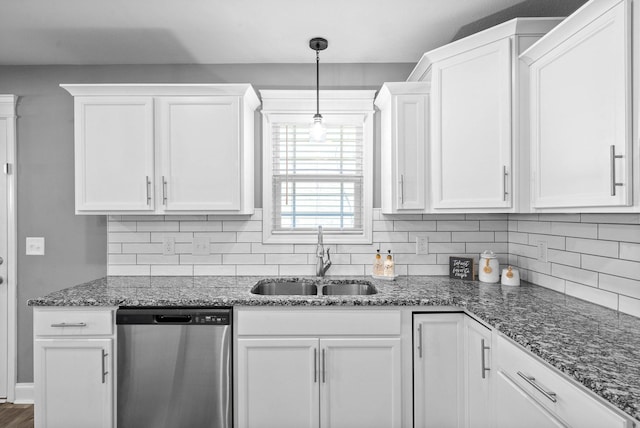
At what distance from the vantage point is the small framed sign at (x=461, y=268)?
2426 mm

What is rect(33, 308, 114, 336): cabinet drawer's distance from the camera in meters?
1.92

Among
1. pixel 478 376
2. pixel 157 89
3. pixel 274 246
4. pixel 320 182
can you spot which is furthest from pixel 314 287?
pixel 157 89

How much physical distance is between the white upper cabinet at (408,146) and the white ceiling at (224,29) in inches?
15.6

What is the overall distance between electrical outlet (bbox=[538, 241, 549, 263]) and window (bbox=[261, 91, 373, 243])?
3.58 feet

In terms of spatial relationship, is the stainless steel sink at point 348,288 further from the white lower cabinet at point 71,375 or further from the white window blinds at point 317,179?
the white lower cabinet at point 71,375

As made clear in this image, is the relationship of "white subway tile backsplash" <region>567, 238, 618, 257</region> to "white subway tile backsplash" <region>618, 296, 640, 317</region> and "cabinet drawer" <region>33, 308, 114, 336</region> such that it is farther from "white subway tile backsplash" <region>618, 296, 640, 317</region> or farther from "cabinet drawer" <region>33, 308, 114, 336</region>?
"cabinet drawer" <region>33, 308, 114, 336</region>

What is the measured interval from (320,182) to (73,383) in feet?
6.31

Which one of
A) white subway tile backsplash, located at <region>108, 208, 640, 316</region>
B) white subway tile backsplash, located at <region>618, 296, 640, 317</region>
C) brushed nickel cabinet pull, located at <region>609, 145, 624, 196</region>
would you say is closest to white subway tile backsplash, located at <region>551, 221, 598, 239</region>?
white subway tile backsplash, located at <region>618, 296, 640, 317</region>

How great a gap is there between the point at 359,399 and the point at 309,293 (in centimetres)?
81

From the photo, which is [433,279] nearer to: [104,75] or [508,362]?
[508,362]

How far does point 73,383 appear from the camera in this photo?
6.28 feet

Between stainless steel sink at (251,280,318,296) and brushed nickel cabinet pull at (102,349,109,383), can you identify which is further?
stainless steel sink at (251,280,318,296)

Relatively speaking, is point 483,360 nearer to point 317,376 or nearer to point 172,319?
point 317,376

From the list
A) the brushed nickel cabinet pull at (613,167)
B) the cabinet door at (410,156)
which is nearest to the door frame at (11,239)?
the cabinet door at (410,156)
